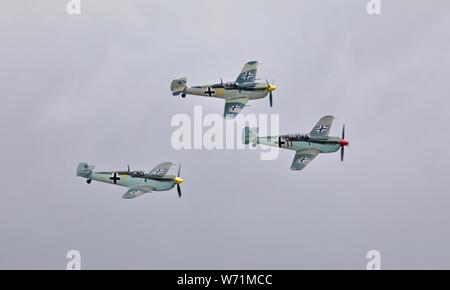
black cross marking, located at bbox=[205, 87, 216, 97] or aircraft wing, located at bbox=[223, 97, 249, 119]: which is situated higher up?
black cross marking, located at bbox=[205, 87, 216, 97]

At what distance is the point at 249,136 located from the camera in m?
132

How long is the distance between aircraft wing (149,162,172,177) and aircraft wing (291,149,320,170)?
1314 cm

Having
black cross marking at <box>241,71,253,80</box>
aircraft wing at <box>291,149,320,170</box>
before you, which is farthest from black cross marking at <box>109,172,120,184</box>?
aircraft wing at <box>291,149,320,170</box>

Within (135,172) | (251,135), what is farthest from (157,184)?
(251,135)

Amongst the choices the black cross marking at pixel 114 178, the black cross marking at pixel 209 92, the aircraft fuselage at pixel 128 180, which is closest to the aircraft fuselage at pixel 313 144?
the black cross marking at pixel 209 92

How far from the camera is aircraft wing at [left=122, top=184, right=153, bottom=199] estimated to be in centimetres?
12436

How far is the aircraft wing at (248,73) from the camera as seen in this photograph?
136 meters

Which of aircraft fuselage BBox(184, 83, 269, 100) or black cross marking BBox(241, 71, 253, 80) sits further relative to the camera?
black cross marking BBox(241, 71, 253, 80)

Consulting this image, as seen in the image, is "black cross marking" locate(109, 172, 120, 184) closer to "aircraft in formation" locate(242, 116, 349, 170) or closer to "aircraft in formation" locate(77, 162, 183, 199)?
"aircraft in formation" locate(77, 162, 183, 199)

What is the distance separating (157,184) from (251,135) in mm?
11944

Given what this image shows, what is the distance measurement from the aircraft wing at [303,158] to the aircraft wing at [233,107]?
326 inches

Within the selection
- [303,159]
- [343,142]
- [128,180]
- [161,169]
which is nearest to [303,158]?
[303,159]

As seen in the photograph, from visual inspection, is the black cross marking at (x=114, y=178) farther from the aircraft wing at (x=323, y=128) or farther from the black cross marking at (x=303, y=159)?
the aircraft wing at (x=323, y=128)

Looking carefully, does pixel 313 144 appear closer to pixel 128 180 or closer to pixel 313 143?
pixel 313 143
